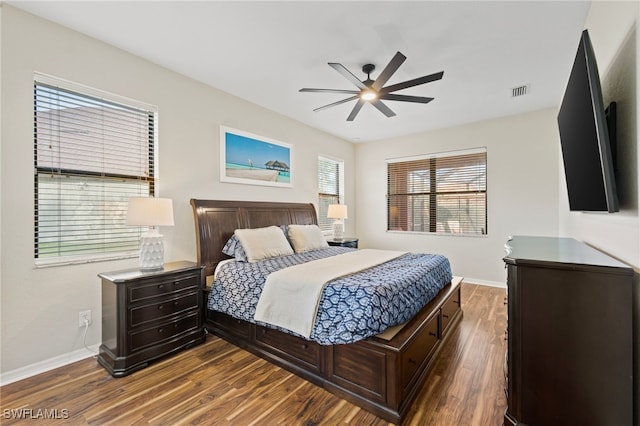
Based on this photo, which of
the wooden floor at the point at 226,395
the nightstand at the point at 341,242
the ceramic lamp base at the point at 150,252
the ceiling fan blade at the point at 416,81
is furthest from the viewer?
the nightstand at the point at 341,242

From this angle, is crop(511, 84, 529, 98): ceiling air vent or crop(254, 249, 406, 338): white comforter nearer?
crop(254, 249, 406, 338): white comforter

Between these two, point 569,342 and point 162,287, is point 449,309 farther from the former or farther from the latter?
point 162,287

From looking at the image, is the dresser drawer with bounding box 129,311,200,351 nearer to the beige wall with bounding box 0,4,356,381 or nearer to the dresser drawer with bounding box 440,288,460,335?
the beige wall with bounding box 0,4,356,381

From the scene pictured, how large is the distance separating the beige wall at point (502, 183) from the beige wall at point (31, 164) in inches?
155

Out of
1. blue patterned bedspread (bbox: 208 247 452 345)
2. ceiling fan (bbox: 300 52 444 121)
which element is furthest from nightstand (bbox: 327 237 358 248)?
ceiling fan (bbox: 300 52 444 121)

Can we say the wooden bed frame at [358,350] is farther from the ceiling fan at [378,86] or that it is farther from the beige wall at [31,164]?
the ceiling fan at [378,86]

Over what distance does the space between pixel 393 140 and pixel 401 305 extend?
446 centimetres

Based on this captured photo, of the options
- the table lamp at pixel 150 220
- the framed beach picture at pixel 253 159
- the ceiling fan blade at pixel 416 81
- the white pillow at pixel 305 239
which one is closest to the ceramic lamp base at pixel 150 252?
the table lamp at pixel 150 220

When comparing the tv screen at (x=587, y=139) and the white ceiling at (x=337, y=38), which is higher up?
the white ceiling at (x=337, y=38)

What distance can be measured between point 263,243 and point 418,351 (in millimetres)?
1932

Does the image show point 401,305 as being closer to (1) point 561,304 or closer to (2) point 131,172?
(1) point 561,304

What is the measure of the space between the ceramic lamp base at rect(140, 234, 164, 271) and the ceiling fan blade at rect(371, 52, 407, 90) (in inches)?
98.8

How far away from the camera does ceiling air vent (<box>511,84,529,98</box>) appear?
3.55m

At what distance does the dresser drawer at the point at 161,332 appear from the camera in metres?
2.31
